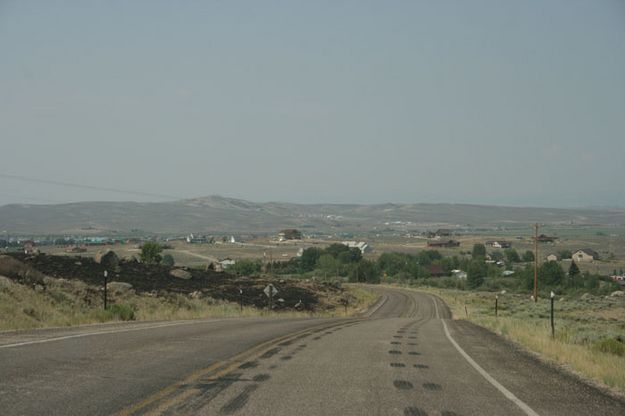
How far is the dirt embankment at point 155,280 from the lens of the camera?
35469 mm

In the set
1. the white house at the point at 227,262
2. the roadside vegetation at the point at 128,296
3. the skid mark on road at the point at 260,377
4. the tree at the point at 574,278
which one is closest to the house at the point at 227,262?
the white house at the point at 227,262

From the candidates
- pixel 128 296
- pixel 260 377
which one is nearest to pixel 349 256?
pixel 128 296

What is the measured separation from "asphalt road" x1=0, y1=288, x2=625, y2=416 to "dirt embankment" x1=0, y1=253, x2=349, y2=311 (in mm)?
20022

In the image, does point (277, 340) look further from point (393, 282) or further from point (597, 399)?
point (393, 282)

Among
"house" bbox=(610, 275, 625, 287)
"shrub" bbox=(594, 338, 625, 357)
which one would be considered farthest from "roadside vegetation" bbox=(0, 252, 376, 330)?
"house" bbox=(610, 275, 625, 287)

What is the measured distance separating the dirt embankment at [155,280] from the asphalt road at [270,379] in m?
20.0

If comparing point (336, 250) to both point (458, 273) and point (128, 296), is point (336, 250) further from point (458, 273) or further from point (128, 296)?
point (128, 296)

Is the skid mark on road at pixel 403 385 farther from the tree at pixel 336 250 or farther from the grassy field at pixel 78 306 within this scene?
the tree at pixel 336 250

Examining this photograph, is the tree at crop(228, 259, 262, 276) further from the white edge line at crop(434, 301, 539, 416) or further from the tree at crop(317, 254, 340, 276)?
the white edge line at crop(434, 301, 539, 416)

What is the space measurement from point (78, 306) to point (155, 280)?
22.4m

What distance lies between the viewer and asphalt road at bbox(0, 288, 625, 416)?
8.34 metres

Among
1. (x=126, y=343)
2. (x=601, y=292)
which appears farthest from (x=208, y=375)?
(x=601, y=292)

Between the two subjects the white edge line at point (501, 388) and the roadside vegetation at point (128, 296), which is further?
the roadside vegetation at point (128, 296)

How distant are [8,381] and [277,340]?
27.8ft
